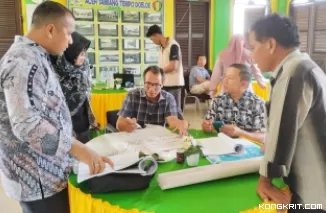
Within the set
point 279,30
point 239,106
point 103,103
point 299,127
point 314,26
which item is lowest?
point 103,103

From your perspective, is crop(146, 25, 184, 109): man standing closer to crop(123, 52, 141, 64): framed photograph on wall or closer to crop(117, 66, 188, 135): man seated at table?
crop(117, 66, 188, 135): man seated at table

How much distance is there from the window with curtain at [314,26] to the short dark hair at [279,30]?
601cm

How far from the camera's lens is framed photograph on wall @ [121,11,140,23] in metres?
5.86

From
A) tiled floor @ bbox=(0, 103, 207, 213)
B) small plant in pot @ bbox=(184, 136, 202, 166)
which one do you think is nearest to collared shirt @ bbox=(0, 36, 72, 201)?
small plant in pot @ bbox=(184, 136, 202, 166)

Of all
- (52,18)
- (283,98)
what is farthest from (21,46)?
(283,98)

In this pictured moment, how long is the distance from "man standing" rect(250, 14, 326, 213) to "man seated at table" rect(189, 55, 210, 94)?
4.57 m

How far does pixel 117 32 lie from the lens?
19.3 ft

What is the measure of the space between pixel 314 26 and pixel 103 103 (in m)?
5.10

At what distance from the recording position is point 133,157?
1298 millimetres

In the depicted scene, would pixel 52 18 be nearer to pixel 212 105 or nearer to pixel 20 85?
pixel 20 85

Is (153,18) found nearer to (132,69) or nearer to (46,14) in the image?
(132,69)

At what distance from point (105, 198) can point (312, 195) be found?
2.38 feet

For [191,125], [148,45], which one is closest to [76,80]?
[191,125]

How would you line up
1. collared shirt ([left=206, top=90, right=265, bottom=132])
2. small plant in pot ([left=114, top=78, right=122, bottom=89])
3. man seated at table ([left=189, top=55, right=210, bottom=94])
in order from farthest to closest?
1. man seated at table ([left=189, top=55, right=210, bottom=94])
2. small plant in pot ([left=114, top=78, right=122, bottom=89])
3. collared shirt ([left=206, top=90, right=265, bottom=132])
